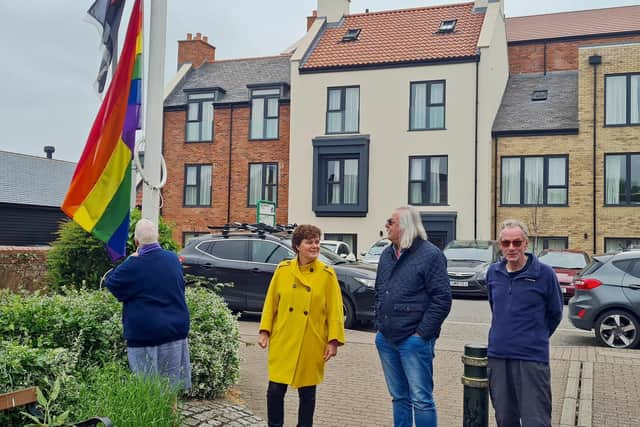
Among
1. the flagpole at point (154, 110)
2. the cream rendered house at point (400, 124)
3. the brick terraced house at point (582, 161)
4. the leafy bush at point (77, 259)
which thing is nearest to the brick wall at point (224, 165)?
the cream rendered house at point (400, 124)

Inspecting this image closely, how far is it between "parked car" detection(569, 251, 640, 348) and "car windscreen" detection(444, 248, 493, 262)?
29.0ft

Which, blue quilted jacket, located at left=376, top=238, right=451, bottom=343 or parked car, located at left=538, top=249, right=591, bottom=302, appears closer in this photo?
blue quilted jacket, located at left=376, top=238, right=451, bottom=343

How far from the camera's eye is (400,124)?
27594 millimetres

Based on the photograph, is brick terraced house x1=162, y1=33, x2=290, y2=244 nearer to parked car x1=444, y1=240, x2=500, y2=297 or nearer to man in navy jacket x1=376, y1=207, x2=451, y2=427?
parked car x1=444, y1=240, x2=500, y2=297

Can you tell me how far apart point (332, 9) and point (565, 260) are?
1809 centimetres

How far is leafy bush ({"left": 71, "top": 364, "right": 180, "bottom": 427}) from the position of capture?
3.95 m

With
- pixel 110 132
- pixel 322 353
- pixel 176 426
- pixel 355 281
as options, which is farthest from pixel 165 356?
pixel 355 281

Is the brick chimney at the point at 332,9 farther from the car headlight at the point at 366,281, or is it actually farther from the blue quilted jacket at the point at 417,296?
the blue quilted jacket at the point at 417,296

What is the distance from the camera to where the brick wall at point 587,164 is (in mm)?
25062

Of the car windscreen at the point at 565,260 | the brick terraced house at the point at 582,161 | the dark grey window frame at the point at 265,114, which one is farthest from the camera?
the dark grey window frame at the point at 265,114

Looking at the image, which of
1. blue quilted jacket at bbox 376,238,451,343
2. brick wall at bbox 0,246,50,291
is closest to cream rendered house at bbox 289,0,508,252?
brick wall at bbox 0,246,50,291

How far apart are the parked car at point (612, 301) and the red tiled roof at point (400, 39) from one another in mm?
17521

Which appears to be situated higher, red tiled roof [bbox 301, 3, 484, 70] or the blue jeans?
red tiled roof [bbox 301, 3, 484, 70]

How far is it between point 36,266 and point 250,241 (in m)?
4.34
